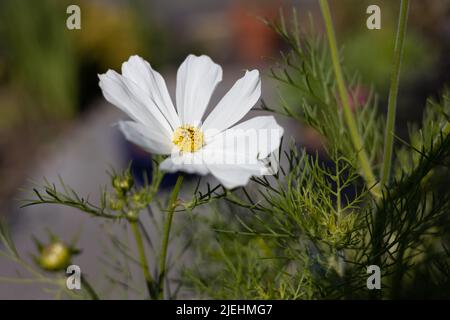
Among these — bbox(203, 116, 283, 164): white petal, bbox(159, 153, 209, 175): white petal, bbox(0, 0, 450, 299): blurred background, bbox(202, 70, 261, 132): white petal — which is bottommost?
bbox(159, 153, 209, 175): white petal

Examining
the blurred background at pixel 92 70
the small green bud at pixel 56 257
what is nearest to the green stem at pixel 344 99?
the small green bud at pixel 56 257

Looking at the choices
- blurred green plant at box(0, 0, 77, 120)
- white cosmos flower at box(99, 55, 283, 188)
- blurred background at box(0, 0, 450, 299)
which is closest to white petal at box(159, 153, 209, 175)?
white cosmos flower at box(99, 55, 283, 188)

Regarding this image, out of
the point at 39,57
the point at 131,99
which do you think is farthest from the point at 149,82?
the point at 39,57

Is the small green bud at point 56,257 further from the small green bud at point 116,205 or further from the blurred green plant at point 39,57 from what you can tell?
the blurred green plant at point 39,57

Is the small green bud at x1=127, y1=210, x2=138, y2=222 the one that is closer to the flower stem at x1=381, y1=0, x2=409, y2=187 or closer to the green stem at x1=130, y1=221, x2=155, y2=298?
the green stem at x1=130, y1=221, x2=155, y2=298

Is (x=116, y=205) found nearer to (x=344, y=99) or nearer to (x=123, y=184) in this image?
(x=123, y=184)

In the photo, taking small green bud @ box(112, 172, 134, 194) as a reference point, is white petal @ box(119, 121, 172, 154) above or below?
above
